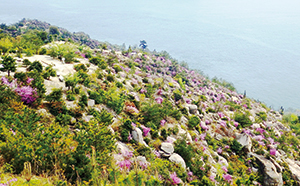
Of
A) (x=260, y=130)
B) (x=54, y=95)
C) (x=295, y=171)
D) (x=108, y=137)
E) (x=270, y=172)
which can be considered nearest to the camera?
(x=108, y=137)

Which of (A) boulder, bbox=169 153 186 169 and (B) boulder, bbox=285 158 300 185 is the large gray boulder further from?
(A) boulder, bbox=169 153 186 169

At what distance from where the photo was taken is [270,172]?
10.4 metres

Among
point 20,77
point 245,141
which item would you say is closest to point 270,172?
point 245,141

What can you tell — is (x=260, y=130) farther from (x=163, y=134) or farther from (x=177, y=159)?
(x=177, y=159)

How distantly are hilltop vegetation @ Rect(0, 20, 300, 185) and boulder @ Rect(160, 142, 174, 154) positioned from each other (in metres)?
0.05

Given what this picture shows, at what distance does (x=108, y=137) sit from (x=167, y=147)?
4.51 metres

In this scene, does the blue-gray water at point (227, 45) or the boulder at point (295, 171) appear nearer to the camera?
the boulder at point (295, 171)

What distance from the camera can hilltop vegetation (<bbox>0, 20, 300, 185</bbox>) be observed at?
4.22m

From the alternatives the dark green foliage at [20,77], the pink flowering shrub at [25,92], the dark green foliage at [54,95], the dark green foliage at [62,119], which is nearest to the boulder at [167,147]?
the dark green foliage at [62,119]

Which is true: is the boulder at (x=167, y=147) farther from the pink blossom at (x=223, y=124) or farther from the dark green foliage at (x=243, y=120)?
the dark green foliage at (x=243, y=120)

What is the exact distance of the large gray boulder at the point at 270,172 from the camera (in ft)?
33.1

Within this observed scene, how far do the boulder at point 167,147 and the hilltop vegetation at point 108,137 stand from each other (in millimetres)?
52

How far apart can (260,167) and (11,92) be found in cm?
1405

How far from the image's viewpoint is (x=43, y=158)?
4.22 metres
